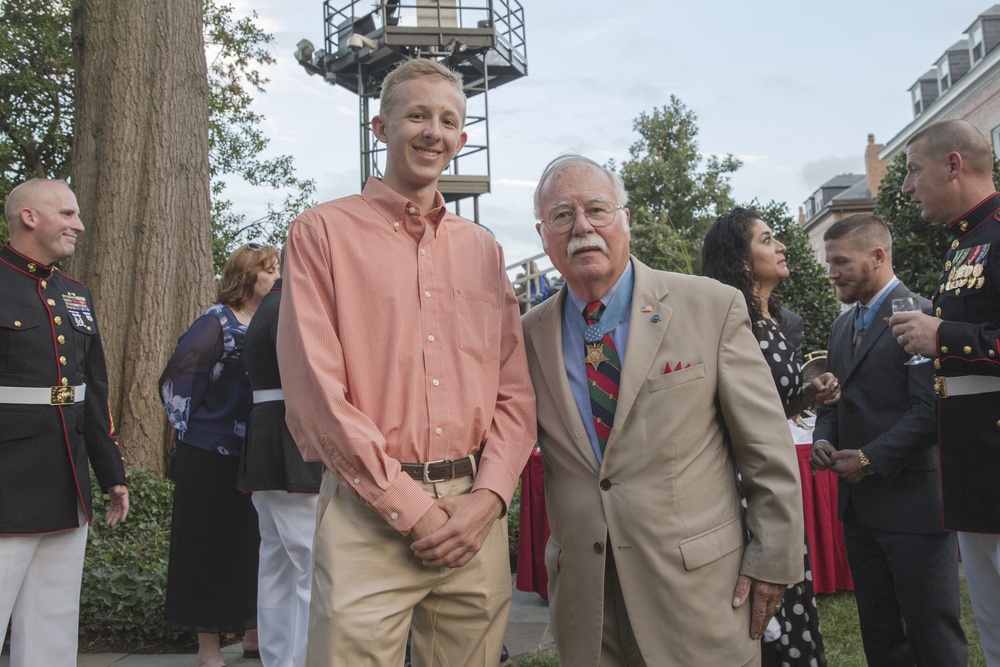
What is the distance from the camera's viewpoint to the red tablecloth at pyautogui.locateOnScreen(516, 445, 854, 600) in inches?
213

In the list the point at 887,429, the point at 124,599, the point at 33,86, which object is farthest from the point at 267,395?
the point at 33,86

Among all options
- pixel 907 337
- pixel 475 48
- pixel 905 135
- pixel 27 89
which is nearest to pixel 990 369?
pixel 907 337

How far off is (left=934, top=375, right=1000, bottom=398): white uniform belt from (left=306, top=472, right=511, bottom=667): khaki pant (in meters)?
1.80

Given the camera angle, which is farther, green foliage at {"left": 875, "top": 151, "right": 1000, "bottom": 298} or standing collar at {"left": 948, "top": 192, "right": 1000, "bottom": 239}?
green foliage at {"left": 875, "top": 151, "right": 1000, "bottom": 298}

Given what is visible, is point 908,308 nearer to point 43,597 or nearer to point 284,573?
point 284,573

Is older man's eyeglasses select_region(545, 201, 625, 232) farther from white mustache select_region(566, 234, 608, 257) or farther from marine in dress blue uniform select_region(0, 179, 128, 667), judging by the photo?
marine in dress blue uniform select_region(0, 179, 128, 667)

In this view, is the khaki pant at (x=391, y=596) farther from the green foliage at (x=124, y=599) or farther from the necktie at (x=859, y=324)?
the green foliage at (x=124, y=599)

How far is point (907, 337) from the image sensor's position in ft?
9.84

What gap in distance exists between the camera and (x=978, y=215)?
10.1 ft

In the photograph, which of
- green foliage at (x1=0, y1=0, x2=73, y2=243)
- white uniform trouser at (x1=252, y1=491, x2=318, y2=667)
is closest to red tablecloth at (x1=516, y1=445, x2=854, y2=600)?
white uniform trouser at (x1=252, y1=491, x2=318, y2=667)

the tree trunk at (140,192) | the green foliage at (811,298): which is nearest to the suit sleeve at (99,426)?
the tree trunk at (140,192)

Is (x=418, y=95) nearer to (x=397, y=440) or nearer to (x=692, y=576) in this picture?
(x=397, y=440)

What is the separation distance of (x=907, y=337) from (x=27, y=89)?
61.8ft

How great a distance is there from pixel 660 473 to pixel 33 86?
18.6m
